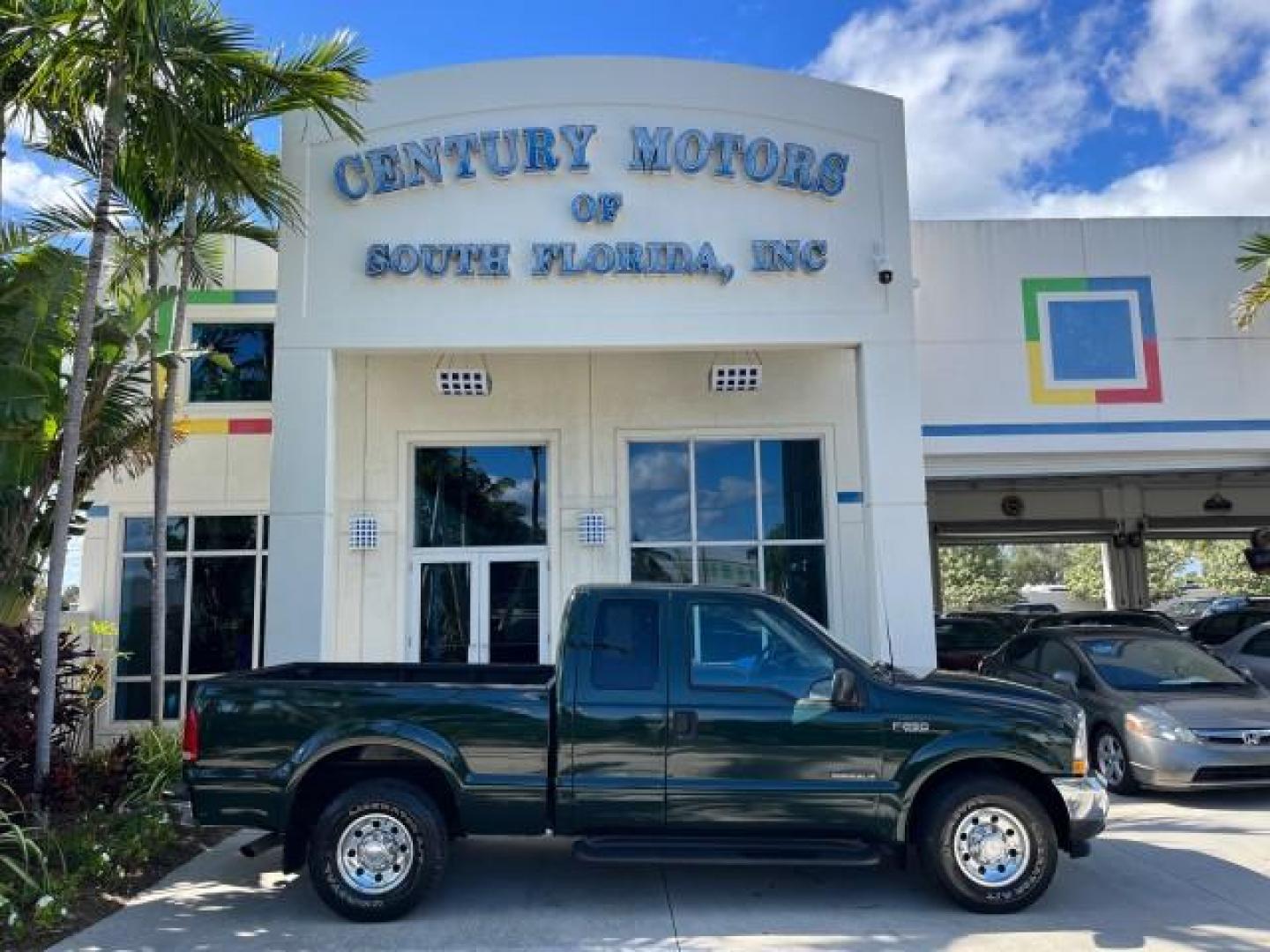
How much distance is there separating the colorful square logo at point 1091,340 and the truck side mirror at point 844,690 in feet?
30.7

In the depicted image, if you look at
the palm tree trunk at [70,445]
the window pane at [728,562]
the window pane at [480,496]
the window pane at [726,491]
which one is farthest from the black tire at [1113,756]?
the palm tree trunk at [70,445]

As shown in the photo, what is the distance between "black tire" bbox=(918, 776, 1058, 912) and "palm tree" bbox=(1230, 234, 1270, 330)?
10971 millimetres

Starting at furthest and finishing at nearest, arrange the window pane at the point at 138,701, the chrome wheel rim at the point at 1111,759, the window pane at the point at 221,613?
the window pane at the point at 221,613 < the window pane at the point at 138,701 < the chrome wheel rim at the point at 1111,759

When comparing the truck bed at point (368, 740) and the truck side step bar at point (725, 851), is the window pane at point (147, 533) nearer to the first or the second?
the truck bed at point (368, 740)

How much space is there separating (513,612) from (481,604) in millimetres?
429

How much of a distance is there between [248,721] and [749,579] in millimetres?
7999

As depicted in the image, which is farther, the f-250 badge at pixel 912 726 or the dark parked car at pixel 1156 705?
the dark parked car at pixel 1156 705

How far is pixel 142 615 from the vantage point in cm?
1352

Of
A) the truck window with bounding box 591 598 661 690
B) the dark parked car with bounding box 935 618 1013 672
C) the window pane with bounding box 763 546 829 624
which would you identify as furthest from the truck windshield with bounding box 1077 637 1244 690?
the truck window with bounding box 591 598 661 690

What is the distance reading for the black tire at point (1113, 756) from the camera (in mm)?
9125

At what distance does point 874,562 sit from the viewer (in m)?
11.1

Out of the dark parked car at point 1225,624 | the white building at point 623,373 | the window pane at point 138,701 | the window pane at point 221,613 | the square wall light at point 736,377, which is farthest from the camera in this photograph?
the dark parked car at point 1225,624

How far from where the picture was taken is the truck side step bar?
5.82 metres

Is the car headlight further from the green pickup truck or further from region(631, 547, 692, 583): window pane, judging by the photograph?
region(631, 547, 692, 583): window pane
